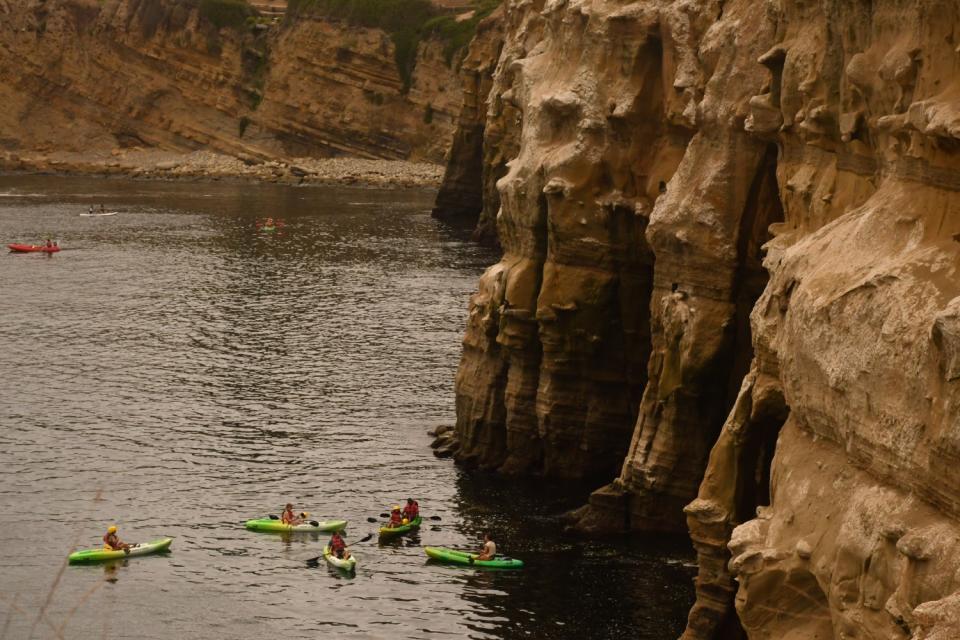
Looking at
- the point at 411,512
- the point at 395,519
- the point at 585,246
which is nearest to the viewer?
the point at 395,519

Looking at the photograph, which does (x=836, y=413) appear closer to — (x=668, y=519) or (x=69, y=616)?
(x=668, y=519)

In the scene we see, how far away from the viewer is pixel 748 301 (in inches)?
2132

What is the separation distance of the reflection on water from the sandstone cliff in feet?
14.1

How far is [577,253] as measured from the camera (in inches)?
2530

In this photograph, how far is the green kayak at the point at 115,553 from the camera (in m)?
56.7

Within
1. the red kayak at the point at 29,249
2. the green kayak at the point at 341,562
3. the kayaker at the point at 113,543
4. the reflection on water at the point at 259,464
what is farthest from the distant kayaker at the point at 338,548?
the red kayak at the point at 29,249

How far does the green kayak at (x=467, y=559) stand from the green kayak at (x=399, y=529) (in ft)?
5.69

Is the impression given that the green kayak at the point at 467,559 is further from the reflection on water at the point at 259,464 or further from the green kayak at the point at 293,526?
the green kayak at the point at 293,526

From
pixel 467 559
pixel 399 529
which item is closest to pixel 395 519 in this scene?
pixel 399 529

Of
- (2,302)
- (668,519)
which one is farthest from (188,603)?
(2,302)

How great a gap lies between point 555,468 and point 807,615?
1179 inches

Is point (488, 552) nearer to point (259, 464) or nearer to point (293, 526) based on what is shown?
point (293, 526)

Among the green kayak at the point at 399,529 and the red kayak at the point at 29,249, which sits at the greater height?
the red kayak at the point at 29,249

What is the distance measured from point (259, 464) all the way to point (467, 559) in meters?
15.2
